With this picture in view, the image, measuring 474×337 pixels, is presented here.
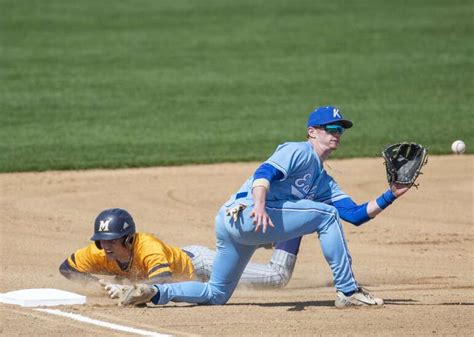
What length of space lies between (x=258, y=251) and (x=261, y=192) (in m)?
3.25

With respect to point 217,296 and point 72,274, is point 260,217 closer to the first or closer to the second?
point 217,296

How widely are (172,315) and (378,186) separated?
567cm

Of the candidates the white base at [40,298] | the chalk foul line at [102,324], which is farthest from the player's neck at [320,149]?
the white base at [40,298]

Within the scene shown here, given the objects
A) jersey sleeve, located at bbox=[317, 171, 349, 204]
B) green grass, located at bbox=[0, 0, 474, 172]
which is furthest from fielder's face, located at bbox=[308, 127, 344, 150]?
green grass, located at bbox=[0, 0, 474, 172]

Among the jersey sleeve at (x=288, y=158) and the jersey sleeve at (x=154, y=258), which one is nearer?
the jersey sleeve at (x=288, y=158)

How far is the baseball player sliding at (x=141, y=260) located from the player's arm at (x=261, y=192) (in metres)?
1.03

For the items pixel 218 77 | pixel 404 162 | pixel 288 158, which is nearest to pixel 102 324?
pixel 288 158

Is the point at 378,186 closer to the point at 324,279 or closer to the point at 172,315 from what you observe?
the point at 324,279

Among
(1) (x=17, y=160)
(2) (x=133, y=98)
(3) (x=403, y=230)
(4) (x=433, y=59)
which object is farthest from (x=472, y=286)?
(4) (x=433, y=59)

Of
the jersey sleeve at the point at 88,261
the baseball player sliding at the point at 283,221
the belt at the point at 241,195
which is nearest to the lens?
the baseball player sliding at the point at 283,221

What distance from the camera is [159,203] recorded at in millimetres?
11344

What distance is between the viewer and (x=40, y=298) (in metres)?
7.30

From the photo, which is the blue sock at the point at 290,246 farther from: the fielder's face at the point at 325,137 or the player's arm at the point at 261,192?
the player's arm at the point at 261,192

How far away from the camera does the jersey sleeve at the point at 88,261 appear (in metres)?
7.76
